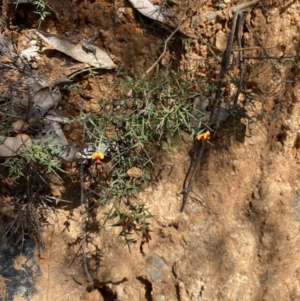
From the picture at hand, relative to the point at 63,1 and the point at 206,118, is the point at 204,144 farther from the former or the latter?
the point at 63,1

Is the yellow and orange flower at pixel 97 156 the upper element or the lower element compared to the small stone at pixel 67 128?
upper

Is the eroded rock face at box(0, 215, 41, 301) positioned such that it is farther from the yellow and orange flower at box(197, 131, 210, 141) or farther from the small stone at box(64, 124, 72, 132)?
the yellow and orange flower at box(197, 131, 210, 141)

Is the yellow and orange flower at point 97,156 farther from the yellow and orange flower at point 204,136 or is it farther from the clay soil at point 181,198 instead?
the yellow and orange flower at point 204,136

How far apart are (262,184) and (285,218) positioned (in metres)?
0.23

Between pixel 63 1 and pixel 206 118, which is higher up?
pixel 63 1

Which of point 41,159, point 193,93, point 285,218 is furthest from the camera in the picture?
point 285,218

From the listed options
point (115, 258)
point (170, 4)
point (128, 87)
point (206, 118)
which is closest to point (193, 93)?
point (206, 118)

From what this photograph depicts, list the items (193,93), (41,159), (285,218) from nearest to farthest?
1. (41,159)
2. (193,93)
3. (285,218)

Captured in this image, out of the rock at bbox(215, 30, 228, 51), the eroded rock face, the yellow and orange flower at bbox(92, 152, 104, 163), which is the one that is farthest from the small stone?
the rock at bbox(215, 30, 228, 51)

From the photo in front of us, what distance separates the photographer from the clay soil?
97.7 inches

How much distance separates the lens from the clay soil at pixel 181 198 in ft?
A: 8.14

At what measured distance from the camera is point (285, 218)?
2.53m

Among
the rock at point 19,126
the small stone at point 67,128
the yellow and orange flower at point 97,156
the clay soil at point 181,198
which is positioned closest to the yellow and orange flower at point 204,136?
the clay soil at point 181,198

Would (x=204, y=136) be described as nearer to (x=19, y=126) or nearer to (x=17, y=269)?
(x=19, y=126)
